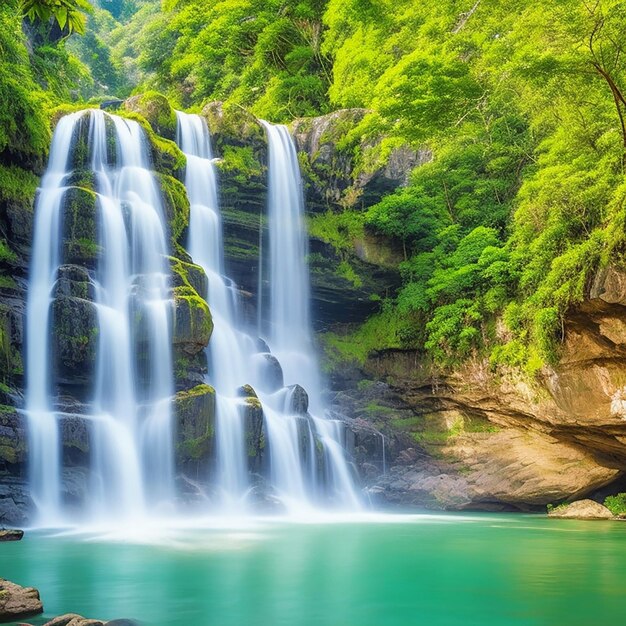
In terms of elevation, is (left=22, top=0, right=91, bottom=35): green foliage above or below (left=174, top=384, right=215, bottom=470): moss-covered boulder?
above

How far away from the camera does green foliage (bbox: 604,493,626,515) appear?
15.0m

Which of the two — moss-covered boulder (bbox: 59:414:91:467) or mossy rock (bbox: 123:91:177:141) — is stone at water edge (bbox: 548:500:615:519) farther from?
mossy rock (bbox: 123:91:177:141)

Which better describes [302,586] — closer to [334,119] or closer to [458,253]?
[458,253]

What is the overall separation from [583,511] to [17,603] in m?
12.9

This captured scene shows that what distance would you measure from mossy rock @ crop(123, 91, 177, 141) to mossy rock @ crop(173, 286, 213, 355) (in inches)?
309

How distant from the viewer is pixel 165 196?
17.4 metres

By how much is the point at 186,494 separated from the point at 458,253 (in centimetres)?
1009

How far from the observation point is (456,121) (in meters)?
19.2

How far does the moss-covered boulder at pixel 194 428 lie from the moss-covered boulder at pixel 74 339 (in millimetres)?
2032

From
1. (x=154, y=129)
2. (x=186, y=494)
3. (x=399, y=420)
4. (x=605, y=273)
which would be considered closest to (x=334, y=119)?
(x=154, y=129)

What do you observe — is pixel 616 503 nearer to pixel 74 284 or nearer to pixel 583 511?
pixel 583 511

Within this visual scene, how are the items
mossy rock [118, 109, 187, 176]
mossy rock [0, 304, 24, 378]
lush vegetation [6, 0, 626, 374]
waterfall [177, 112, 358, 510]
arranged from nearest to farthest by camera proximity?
mossy rock [0, 304, 24, 378] → lush vegetation [6, 0, 626, 374] → waterfall [177, 112, 358, 510] → mossy rock [118, 109, 187, 176]

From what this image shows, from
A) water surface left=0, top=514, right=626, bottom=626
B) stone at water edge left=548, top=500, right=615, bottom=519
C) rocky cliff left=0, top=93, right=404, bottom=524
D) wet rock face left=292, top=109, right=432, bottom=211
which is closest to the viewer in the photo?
water surface left=0, top=514, right=626, bottom=626

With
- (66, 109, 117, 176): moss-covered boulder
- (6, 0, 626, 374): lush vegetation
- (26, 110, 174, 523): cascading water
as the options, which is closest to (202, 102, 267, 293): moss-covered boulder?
(6, 0, 626, 374): lush vegetation
